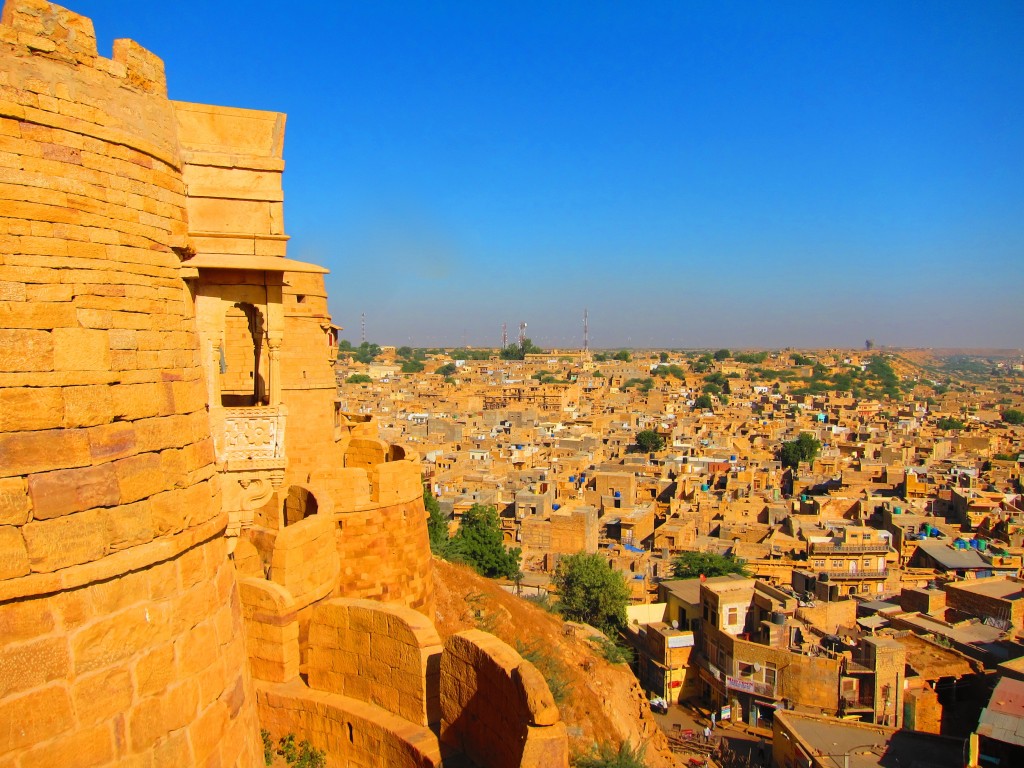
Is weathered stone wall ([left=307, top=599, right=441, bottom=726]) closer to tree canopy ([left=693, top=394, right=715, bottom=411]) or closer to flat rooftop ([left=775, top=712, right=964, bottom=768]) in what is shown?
flat rooftop ([left=775, top=712, right=964, bottom=768])

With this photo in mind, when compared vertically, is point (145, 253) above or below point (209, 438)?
above

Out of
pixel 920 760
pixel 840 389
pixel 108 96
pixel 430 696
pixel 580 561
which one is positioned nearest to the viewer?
pixel 108 96

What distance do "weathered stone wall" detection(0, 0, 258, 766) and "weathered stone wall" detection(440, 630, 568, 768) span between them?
4.78 ft

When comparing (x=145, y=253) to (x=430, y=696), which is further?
(x=430, y=696)

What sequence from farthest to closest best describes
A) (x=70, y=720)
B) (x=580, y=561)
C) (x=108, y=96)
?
(x=580, y=561), (x=108, y=96), (x=70, y=720)

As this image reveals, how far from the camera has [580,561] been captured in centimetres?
2205

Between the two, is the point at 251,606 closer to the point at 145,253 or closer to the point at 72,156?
the point at 145,253

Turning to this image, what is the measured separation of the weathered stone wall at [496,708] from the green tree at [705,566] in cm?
2159

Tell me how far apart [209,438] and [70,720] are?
1.31 meters

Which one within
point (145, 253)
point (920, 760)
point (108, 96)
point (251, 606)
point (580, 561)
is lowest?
point (920, 760)

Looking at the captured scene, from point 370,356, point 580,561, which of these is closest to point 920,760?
point 580,561

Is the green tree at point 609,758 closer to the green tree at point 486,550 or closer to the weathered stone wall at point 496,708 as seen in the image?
the weathered stone wall at point 496,708

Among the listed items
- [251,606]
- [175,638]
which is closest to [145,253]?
[175,638]

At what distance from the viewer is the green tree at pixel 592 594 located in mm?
21344
